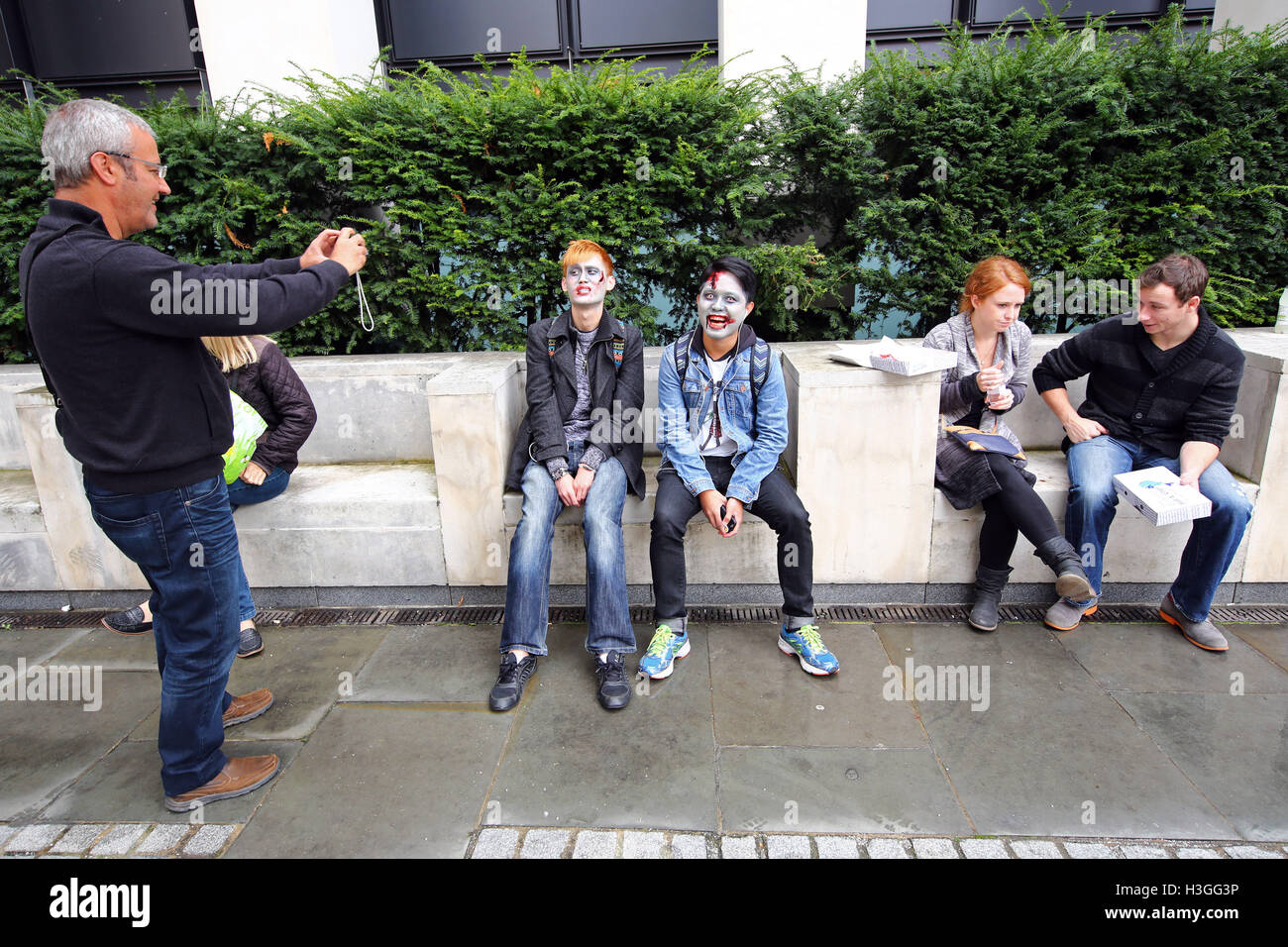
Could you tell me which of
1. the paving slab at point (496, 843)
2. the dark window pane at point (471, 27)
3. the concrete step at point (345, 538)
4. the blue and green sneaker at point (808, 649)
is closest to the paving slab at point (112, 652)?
the concrete step at point (345, 538)

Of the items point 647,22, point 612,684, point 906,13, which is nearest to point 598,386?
point 612,684

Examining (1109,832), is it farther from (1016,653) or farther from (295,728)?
(295,728)

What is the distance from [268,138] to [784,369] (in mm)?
3837

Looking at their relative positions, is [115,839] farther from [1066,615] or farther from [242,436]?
[1066,615]

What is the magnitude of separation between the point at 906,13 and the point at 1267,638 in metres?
7.22

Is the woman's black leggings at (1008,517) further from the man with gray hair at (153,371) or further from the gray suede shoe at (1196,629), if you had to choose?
the man with gray hair at (153,371)

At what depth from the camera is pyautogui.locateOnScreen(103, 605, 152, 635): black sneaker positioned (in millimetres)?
4090

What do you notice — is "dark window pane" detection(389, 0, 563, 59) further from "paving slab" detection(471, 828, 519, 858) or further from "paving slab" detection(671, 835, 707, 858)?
"paving slab" detection(671, 835, 707, 858)

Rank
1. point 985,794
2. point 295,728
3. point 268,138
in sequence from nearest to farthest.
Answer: point 985,794 < point 295,728 < point 268,138

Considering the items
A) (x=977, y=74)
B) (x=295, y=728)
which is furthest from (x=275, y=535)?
(x=977, y=74)

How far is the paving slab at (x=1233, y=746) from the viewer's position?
265cm

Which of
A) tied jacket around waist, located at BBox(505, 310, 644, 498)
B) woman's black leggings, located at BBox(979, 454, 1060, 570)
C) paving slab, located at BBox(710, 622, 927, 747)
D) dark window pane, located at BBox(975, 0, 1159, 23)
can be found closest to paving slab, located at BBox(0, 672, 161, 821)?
tied jacket around waist, located at BBox(505, 310, 644, 498)

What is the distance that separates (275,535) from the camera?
13.6ft

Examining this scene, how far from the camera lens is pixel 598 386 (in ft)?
12.9
